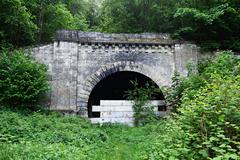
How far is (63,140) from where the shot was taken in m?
8.66

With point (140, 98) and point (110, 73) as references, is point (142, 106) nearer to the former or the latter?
point (140, 98)

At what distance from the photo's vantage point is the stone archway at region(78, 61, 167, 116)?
535 inches

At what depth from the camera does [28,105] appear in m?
12.3

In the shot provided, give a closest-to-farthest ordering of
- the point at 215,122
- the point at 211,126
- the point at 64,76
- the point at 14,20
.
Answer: the point at 211,126
the point at 215,122
the point at 14,20
the point at 64,76

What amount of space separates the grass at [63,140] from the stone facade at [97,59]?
4.46 feet

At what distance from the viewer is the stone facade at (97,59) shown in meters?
13.4

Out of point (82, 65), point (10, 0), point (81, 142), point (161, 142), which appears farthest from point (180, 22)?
point (161, 142)

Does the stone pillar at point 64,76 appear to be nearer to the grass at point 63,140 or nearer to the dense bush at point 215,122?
the grass at point 63,140

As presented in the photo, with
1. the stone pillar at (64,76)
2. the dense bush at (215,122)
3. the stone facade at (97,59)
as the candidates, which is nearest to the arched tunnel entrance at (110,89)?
the stone facade at (97,59)

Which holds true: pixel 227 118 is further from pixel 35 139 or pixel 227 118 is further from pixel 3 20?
pixel 3 20

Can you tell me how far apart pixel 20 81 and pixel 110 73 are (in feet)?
12.4

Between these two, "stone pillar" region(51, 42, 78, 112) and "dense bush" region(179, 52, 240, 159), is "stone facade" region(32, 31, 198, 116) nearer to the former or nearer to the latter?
"stone pillar" region(51, 42, 78, 112)

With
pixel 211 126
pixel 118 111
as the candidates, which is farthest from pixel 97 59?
pixel 211 126

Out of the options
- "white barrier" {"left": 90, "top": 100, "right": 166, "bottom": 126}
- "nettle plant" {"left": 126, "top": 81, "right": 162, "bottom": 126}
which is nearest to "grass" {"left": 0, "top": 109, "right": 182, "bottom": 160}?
"nettle plant" {"left": 126, "top": 81, "right": 162, "bottom": 126}
